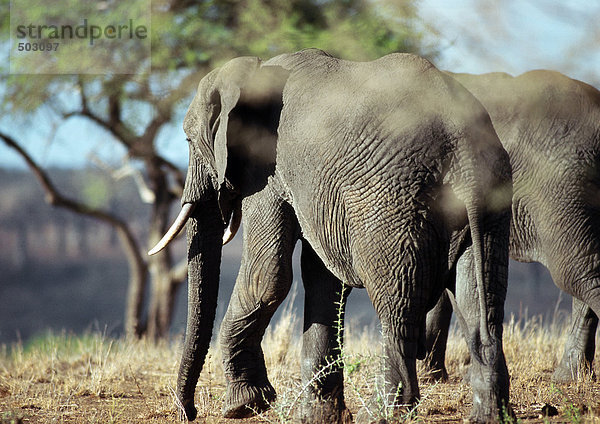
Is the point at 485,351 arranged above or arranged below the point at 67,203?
below

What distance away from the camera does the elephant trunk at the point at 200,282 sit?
5090 millimetres

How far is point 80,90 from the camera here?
13.1 metres

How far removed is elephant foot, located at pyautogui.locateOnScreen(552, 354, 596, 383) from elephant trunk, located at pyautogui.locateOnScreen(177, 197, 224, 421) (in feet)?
9.11

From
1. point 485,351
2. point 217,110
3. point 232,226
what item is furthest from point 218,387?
point 485,351

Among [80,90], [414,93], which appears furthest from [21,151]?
[414,93]

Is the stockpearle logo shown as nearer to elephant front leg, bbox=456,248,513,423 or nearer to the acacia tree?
the acacia tree

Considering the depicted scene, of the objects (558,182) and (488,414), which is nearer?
(488,414)

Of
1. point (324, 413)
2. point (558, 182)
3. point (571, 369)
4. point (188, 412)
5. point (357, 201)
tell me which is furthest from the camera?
point (571, 369)

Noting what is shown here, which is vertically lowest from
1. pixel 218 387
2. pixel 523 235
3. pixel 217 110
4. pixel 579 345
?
pixel 218 387

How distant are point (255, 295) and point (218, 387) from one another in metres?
1.94

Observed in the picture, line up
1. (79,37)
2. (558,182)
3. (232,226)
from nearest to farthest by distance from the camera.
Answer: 1. (232,226)
2. (558,182)
3. (79,37)

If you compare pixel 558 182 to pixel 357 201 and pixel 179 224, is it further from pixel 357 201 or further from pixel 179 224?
pixel 179 224

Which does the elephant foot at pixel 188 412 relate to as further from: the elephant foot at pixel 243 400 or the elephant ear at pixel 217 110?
the elephant ear at pixel 217 110

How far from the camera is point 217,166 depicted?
465 cm
